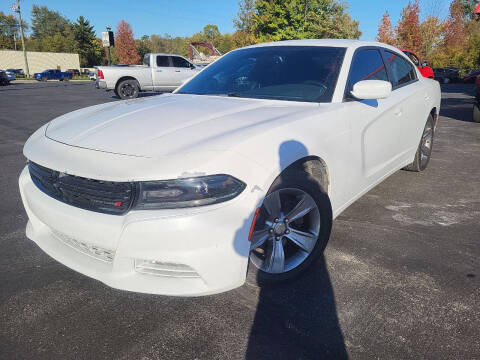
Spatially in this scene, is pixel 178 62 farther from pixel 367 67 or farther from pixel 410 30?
pixel 410 30

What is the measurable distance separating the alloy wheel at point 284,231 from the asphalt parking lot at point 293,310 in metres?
0.19

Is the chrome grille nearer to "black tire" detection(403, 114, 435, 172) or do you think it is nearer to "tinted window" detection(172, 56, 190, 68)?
"black tire" detection(403, 114, 435, 172)

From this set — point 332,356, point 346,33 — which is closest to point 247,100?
point 332,356

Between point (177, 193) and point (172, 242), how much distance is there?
23 cm

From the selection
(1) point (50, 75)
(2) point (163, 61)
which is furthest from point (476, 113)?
(1) point (50, 75)

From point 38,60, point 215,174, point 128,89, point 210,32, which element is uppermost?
point 210,32

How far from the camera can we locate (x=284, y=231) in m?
2.26

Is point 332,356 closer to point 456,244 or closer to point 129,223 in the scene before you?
point 129,223

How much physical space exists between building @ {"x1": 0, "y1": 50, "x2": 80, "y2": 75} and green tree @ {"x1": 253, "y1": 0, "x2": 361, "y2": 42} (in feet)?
135

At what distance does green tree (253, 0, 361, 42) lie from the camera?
3644cm

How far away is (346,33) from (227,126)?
140 ft

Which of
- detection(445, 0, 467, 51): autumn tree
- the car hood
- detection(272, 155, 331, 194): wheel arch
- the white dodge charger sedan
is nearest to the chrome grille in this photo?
the white dodge charger sedan

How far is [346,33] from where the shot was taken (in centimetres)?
4003

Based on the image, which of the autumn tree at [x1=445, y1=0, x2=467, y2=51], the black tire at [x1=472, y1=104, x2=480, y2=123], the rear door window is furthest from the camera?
the autumn tree at [x1=445, y1=0, x2=467, y2=51]
